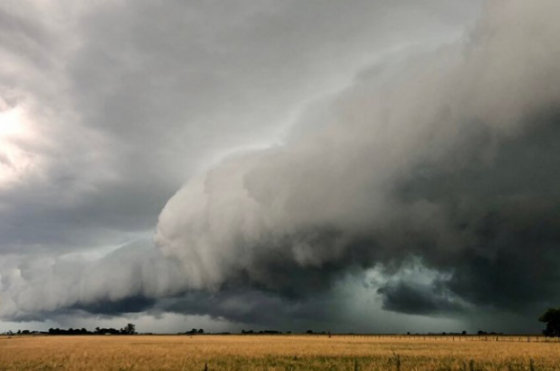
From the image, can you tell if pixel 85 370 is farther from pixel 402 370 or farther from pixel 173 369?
pixel 402 370

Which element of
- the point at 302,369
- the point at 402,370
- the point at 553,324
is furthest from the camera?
the point at 553,324

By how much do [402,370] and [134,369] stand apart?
1868cm

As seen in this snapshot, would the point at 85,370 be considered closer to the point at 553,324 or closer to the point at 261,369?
the point at 261,369

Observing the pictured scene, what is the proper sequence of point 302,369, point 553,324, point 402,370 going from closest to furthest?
point 402,370
point 302,369
point 553,324

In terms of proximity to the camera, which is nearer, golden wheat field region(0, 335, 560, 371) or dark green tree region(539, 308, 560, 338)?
golden wheat field region(0, 335, 560, 371)

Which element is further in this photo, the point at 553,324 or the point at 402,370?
the point at 553,324

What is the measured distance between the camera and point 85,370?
32688mm

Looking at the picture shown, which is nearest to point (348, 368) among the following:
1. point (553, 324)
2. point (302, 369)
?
point (302, 369)

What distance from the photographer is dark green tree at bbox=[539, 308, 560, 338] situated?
13912cm

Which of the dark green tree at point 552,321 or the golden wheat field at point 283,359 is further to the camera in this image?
the dark green tree at point 552,321

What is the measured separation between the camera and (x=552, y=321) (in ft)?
461

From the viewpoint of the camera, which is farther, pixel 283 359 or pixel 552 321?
pixel 552 321

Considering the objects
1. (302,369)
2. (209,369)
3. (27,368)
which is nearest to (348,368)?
(302,369)

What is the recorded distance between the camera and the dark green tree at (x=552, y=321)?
5477 inches
